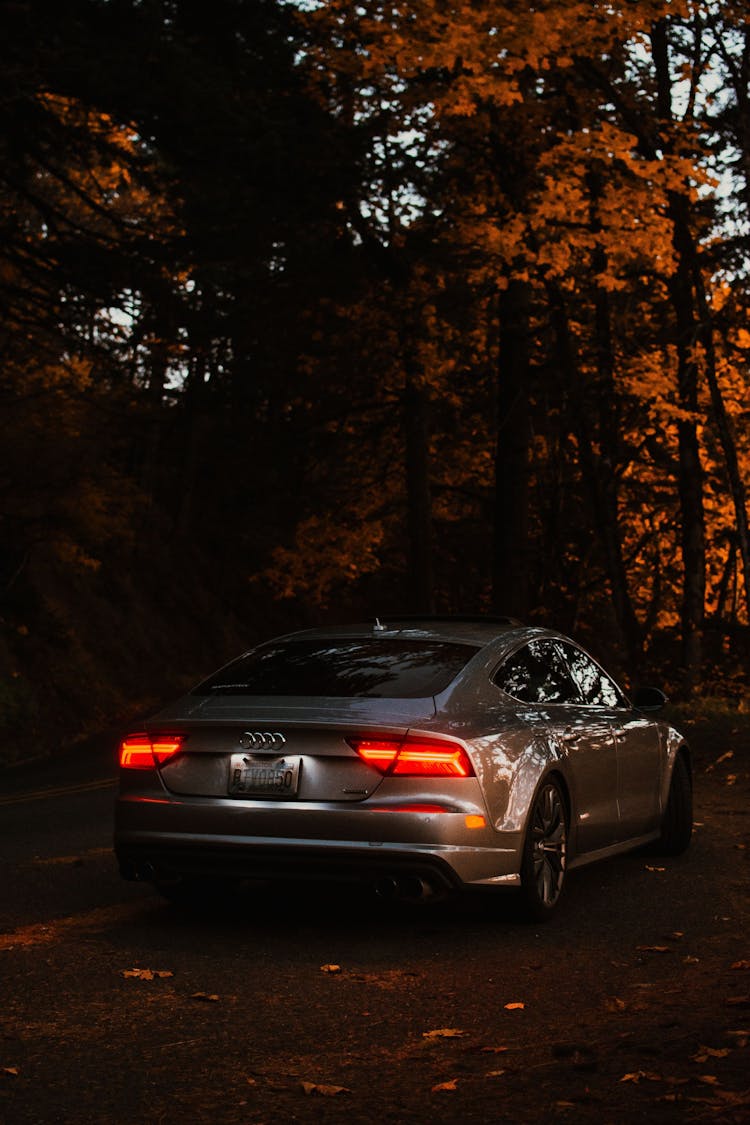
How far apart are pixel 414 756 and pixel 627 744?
2554mm

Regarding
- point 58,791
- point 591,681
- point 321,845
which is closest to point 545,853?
point 321,845

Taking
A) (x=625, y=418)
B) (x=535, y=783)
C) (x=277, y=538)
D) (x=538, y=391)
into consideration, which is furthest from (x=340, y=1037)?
(x=277, y=538)

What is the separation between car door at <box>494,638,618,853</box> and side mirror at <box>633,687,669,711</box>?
75 centimetres

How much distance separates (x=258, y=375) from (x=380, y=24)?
29.1 ft

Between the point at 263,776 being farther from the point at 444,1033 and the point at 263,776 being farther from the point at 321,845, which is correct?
the point at 444,1033

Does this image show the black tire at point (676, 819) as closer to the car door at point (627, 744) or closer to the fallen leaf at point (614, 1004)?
the car door at point (627, 744)

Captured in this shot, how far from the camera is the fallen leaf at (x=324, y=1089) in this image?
16.7 ft

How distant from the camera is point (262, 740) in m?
7.73

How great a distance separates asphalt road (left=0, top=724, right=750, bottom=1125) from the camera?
5.02 meters

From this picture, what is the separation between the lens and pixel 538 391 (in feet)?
84.3

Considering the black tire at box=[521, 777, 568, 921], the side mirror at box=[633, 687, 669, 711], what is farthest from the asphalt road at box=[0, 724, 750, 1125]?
the side mirror at box=[633, 687, 669, 711]

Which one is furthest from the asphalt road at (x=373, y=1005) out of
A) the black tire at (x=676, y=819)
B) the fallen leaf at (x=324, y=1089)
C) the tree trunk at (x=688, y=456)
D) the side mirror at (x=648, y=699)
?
the tree trunk at (x=688, y=456)

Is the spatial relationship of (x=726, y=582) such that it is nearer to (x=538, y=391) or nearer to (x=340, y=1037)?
→ (x=538, y=391)

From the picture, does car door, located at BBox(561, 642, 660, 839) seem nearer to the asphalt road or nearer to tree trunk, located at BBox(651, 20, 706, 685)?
the asphalt road
